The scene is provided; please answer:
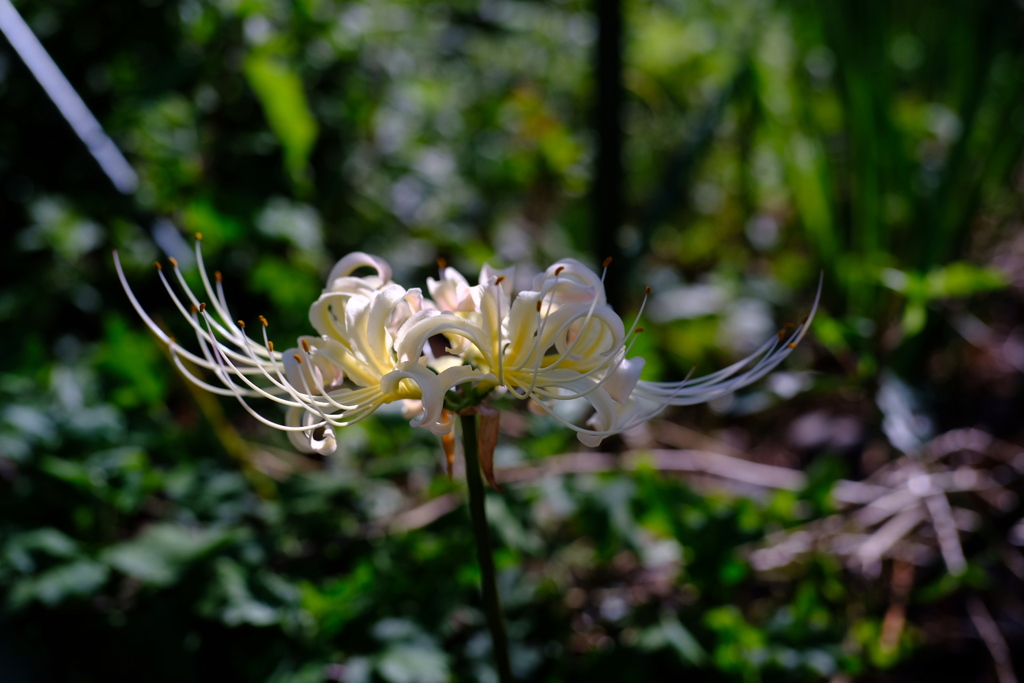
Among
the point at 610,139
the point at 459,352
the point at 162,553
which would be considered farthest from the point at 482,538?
the point at 610,139

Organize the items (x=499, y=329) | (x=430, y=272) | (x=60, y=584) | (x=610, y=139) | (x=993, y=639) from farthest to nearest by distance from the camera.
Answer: (x=430, y=272) → (x=610, y=139) → (x=993, y=639) → (x=60, y=584) → (x=499, y=329)

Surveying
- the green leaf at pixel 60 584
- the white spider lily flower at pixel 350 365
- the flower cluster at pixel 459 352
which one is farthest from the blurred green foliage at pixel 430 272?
the white spider lily flower at pixel 350 365

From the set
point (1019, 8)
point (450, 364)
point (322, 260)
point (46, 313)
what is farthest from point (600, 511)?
point (1019, 8)

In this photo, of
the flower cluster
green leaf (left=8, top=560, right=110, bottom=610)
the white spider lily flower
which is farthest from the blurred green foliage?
the white spider lily flower

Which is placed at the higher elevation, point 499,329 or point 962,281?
point 962,281

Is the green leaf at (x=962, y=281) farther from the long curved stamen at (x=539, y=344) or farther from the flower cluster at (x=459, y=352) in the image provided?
the long curved stamen at (x=539, y=344)

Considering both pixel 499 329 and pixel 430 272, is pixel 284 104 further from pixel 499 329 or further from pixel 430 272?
pixel 499 329

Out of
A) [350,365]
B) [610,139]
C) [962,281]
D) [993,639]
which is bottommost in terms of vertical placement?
[993,639]
